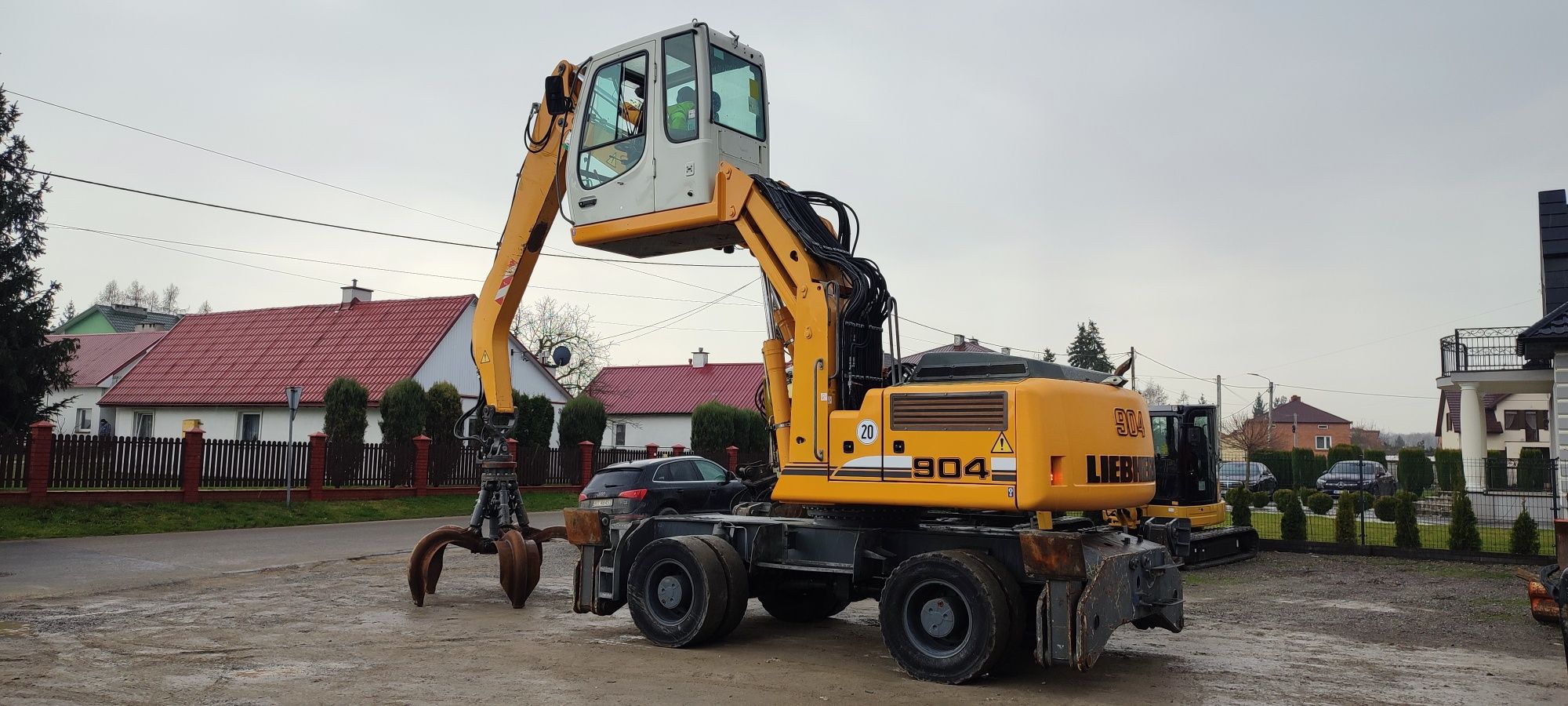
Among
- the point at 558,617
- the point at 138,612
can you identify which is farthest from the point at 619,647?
the point at 138,612

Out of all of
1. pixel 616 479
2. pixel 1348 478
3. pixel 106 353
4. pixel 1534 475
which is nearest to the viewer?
pixel 616 479

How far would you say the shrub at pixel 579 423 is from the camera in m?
35.1

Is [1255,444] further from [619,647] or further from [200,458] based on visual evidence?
[619,647]

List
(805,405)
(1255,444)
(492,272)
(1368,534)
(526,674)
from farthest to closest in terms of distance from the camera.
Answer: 1. (1255,444)
2. (1368,534)
3. (492,272)
4. (805,405)
5. (526,674)

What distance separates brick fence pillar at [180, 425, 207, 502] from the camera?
21922mm

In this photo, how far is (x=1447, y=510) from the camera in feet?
83.5

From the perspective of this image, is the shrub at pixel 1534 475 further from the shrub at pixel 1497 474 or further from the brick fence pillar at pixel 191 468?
the brick fence pillar at pixel 191 468

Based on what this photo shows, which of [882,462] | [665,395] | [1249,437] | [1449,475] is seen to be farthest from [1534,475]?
[1249,437]

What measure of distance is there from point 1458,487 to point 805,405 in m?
22.0

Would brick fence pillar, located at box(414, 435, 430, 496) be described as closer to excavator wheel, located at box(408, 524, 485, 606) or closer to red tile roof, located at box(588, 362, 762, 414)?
excavator wheel, located at box(408, 524, 485, 606)

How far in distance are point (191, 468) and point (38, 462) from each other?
289 cm

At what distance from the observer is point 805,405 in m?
8.36

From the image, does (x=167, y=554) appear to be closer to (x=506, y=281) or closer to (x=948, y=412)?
(x=506, y=281)

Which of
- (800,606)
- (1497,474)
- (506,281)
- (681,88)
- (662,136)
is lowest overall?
(800,606)
